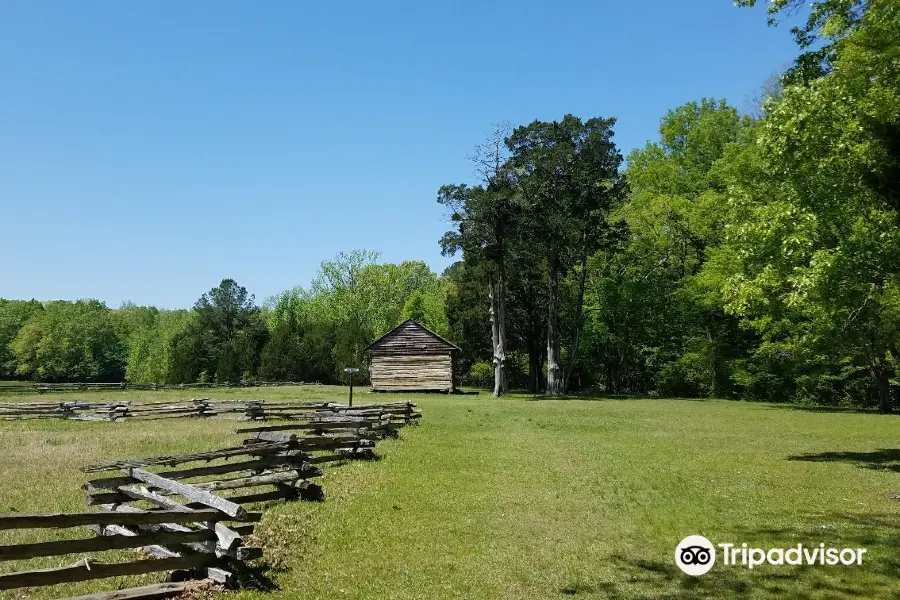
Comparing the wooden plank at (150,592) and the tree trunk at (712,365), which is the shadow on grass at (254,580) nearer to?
the wooden plank at (150,592)

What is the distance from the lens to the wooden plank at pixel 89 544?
A: 217 inches

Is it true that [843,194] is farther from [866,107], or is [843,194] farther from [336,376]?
[336,376]

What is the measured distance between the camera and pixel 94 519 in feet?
20.2

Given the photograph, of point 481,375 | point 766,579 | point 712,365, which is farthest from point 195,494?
point 481,375

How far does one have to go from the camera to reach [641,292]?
167ft

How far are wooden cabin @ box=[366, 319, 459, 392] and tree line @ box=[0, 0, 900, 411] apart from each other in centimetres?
392

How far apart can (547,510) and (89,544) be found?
6707mm

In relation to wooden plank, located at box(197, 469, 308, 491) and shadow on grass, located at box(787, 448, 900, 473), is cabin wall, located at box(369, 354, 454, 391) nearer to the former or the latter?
shadow on grass, located at box(787, 448, 900, 473)

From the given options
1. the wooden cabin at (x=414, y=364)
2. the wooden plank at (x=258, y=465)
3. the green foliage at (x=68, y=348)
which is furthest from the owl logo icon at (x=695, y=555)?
the green foliage at (x=68, y=348)

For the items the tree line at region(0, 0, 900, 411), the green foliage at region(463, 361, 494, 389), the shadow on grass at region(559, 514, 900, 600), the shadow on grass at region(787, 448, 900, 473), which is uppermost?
the tree line at region(0, 0, 900, 411)

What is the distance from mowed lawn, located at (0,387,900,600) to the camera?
7145mm

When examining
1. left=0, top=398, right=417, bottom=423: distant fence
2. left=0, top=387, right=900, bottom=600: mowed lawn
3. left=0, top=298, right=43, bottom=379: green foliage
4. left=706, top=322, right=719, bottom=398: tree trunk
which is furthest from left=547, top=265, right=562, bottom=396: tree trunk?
left=0, top=298, right=43, bottom=379: green foliage

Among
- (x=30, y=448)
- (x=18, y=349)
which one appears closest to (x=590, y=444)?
(x=30, y=448)

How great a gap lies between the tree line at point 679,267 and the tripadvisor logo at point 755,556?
7299 mm
